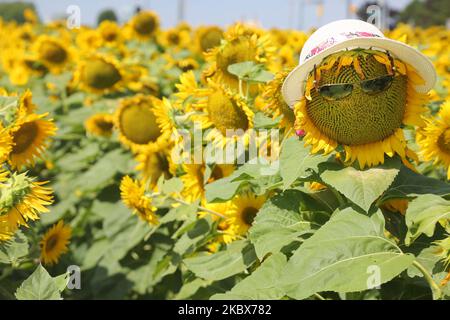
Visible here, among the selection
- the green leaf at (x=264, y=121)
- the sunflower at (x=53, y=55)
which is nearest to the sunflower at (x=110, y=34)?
the sunflower at (x=53, y=55)

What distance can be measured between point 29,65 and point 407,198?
3.92 m

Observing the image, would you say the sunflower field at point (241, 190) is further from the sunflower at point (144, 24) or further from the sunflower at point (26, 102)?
the sunflower at point (144, 24)

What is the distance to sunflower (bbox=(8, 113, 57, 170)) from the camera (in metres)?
2.18

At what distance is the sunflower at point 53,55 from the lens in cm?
477

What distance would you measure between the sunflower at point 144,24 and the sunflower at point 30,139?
3.02 metres

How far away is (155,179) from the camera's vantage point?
2.80 meters

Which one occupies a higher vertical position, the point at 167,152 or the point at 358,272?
the point at 358,272

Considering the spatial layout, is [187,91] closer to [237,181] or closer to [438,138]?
[237,181]

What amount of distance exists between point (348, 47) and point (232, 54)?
0.86 m

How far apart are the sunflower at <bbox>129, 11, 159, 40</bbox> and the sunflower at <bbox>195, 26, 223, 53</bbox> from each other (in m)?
1.10

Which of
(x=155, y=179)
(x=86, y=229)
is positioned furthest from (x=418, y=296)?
(x=86, y=229)

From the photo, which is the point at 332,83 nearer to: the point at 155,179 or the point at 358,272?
the point at 358,272

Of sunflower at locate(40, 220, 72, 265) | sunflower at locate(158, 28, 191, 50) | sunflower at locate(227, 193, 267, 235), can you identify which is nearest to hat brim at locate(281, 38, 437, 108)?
sunflower at locate(227, 193, 267, 235)

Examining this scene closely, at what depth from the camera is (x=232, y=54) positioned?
7.79ft
